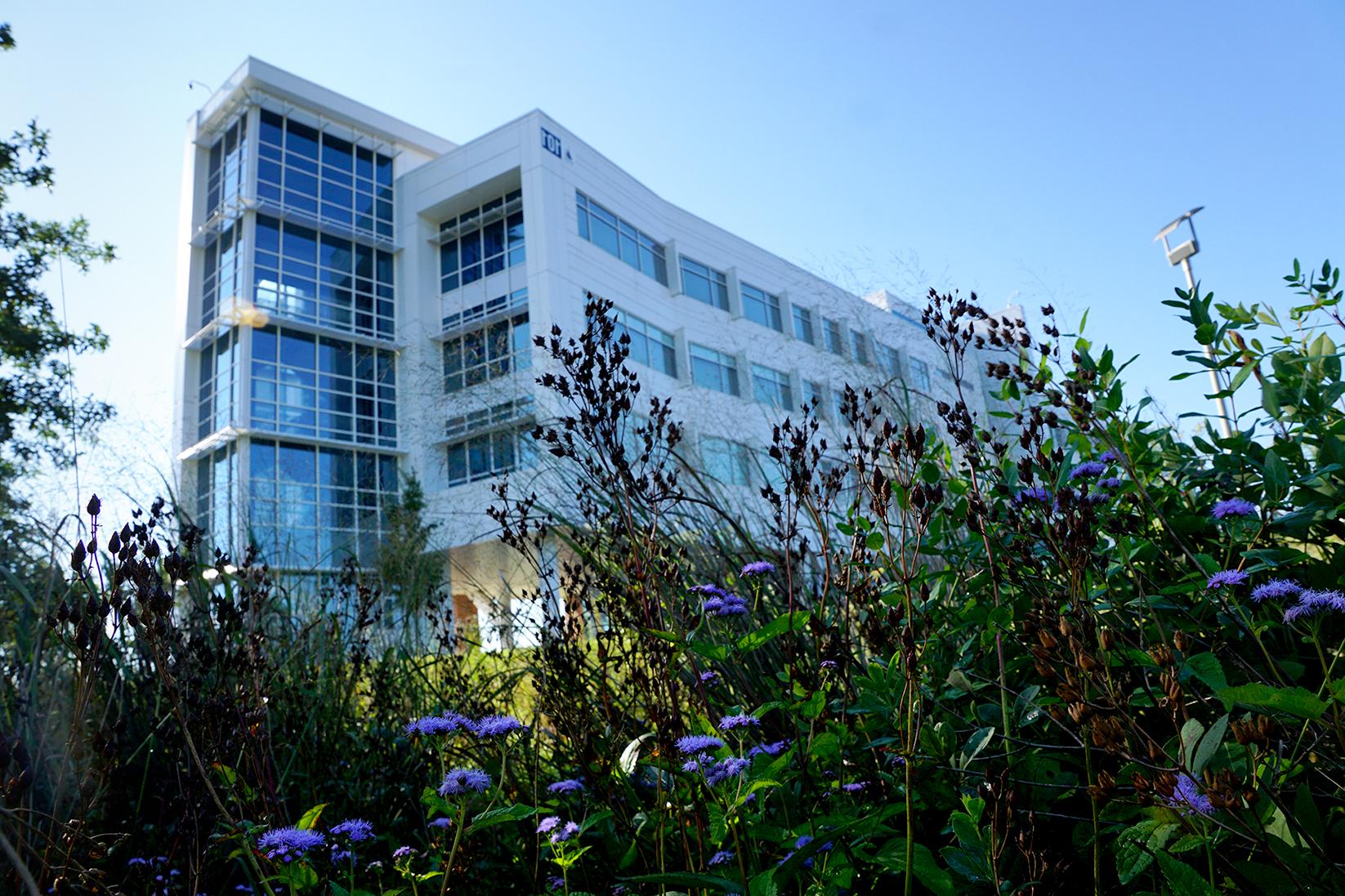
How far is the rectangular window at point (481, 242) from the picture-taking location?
18159 millimetres

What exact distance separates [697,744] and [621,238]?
18505mm

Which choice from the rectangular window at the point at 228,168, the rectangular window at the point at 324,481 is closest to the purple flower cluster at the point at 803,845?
the rectangular window at the point at 324,481

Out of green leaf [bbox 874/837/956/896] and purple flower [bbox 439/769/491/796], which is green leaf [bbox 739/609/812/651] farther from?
purple flower [bbox 439/769/491/796]

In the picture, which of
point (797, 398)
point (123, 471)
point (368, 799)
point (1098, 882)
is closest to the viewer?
point (1098, 882)

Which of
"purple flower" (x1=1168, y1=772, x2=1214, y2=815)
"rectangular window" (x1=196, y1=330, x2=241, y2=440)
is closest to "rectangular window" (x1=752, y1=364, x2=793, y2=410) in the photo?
"rectangular window" (x1=196, y1=330, x2=241, y2=440)

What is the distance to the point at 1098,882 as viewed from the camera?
1.07 metres

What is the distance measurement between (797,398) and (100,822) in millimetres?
16907

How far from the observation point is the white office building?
16.7 m

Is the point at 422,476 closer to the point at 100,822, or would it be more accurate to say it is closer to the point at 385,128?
the point at 385,128

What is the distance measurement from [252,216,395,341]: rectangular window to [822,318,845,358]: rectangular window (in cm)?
1487

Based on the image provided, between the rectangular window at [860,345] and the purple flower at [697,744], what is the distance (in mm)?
3005

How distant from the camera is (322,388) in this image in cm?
1762

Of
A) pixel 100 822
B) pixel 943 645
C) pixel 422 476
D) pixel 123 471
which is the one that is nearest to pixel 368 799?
pixel 100 822

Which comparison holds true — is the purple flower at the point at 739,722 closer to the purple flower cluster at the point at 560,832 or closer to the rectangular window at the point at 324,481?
the purple flower cluster at the point at 560,832
